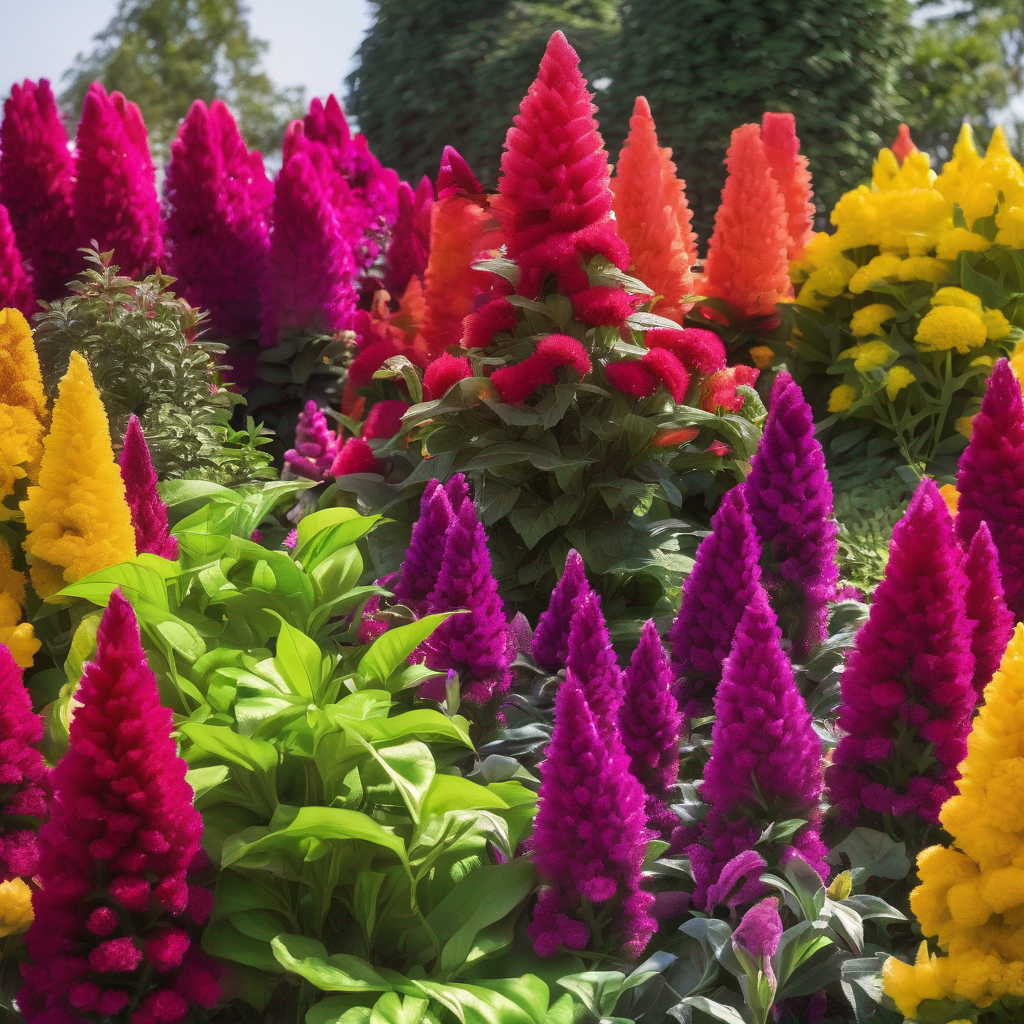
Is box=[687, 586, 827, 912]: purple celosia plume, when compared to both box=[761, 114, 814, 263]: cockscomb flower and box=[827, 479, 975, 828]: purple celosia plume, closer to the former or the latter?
box=[827, 479, 975, 828]: purple celosia plume

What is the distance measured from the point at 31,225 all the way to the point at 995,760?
3.84 metres

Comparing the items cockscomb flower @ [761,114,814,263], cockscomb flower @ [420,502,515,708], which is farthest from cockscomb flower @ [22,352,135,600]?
cockscomb flower @ [761,114,814,263]

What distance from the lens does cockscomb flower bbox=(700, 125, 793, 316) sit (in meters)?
3.80

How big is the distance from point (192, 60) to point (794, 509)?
23.0m

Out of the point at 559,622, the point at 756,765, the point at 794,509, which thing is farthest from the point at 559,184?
the point at 756,765

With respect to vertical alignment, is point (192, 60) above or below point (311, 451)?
above

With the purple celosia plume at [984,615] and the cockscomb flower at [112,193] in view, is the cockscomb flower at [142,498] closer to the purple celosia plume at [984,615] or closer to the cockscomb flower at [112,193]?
the purple celosia plume at [984,615]

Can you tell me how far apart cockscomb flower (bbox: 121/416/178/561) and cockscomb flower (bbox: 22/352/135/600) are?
67 mm

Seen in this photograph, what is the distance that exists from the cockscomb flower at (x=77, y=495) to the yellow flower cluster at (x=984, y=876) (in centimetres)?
137

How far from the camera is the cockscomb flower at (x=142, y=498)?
2.03 metres

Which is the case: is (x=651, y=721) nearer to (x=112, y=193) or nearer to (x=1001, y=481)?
(x=1001, y=481)

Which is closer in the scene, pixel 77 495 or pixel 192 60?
pixel 77 495

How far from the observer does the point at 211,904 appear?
139 centimetres

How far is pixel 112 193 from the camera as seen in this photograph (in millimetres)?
3945
